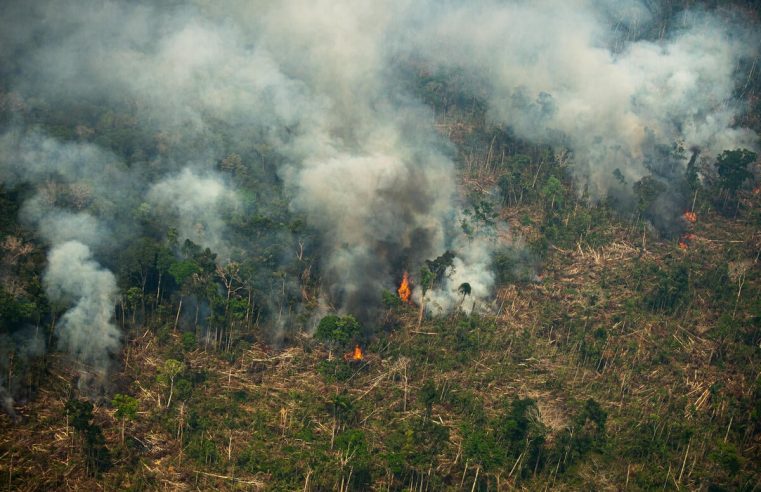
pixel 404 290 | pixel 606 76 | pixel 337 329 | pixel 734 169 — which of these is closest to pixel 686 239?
pixel 734 169

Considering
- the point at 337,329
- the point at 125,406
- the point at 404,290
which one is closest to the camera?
the point at 125,406

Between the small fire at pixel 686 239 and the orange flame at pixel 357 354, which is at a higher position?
the small fire at pixel 686 239

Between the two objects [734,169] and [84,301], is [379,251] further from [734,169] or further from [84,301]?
[734,169]

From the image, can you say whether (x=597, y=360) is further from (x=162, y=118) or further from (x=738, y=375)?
(x=162, y=118)

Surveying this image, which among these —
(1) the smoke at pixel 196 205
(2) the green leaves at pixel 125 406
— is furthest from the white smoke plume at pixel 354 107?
(2) the green leaves at pixel 125 406

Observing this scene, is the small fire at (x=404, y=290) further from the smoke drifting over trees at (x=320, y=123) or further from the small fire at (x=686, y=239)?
the small fire at (x=686, y=239)
